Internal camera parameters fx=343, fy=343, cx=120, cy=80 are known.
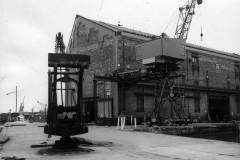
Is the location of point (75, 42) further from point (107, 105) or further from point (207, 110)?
point (207, 110)

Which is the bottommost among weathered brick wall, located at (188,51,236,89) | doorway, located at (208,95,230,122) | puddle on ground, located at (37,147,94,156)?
puddle on ground, located at (37,147,94,156)

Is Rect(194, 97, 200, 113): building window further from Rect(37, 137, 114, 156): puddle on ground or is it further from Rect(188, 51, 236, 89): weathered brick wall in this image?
Rect(37, 137, 114, 156): puddle on ground

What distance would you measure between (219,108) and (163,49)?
23.3 meters

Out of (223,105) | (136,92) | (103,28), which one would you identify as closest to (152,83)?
(136,92)

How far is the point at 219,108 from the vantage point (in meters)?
53.3

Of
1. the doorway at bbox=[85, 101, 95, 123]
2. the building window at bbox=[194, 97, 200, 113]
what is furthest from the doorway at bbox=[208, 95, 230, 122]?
the doorway at bbox=[85, 101, 95, 123]

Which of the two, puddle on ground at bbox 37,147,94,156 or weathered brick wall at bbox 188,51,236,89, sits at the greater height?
weathered brick wall at bbox 188,51,236,89

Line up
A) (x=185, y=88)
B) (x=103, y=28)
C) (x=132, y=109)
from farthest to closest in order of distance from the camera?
(x=185, y=88) < (x=103, y=28) < (x=132, y=109)

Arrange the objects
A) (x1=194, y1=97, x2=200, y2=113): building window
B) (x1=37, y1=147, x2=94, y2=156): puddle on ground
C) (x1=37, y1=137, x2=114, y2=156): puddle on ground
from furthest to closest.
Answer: (x1=194, y1=97, x2=200, y2=113): building window < (x1=37, y1=137, x2=114, y2=156): puddle on ground < (x1=37, y1=147, x2=94, y2=156): puddle on ground

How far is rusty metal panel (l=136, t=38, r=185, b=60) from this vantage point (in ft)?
113

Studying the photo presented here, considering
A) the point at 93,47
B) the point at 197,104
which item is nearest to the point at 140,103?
the point at 93,47

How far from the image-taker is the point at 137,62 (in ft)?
134

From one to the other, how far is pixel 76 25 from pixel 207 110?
72.5ft

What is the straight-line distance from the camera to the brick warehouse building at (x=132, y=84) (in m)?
38.8
